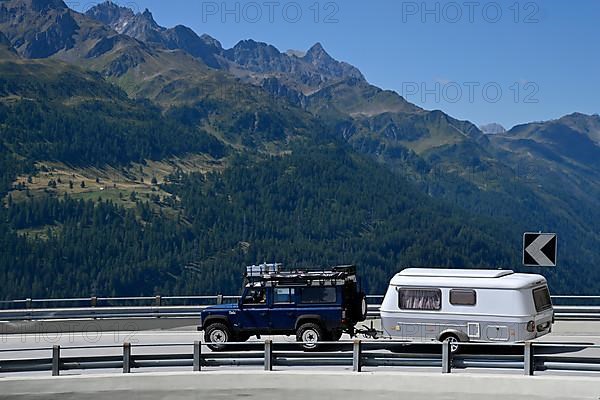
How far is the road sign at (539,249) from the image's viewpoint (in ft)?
61.1

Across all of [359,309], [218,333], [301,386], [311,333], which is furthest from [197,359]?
[359,309]

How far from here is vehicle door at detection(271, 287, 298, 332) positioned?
27.5 metres

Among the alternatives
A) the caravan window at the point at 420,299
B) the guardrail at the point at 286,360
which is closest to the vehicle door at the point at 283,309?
the caravan window at the point at 420,299

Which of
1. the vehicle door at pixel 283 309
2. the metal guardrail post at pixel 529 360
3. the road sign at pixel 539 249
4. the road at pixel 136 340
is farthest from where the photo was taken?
the road at pixel 136 340

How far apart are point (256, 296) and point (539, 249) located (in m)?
11.1

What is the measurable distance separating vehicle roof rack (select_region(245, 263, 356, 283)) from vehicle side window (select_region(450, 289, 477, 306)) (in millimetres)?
3254

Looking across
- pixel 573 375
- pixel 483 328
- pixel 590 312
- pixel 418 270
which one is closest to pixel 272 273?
pixel 418 270

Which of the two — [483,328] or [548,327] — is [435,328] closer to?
[483,328]

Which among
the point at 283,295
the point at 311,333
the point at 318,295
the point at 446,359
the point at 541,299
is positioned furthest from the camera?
the point at 283,295

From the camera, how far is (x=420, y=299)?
26.0m

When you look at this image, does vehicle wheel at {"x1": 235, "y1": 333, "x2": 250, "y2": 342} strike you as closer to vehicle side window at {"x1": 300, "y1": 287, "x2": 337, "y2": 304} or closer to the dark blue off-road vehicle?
the dark blue off-road vehicle

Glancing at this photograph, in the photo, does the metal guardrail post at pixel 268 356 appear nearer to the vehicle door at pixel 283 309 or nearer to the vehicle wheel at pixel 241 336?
the vehicle door at pixel 283 309

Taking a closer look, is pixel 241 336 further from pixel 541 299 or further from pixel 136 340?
pixel 541 299

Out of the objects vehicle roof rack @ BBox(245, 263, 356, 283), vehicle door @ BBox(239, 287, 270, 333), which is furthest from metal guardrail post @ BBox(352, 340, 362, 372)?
vehicle door @ BBox(239, 287, 270, 333)
